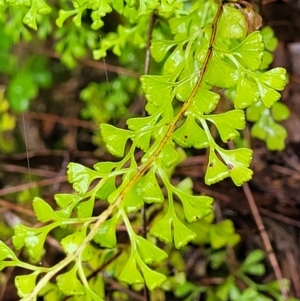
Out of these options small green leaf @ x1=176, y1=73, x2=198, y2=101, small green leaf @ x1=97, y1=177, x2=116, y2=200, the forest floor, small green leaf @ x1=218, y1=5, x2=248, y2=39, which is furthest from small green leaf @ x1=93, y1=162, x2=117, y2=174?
the forest floor

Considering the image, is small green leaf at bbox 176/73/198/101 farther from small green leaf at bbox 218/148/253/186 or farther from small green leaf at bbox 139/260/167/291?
small green leaf at bbox 139/260/167/291

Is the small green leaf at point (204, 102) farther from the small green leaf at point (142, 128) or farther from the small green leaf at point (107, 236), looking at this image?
the small green leaf at point (107, 236)

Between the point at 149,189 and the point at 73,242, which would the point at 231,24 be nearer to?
the point at 149,189

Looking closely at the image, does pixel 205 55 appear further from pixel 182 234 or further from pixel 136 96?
pixel 136 96

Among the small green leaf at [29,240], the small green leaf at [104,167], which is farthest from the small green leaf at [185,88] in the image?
the small green leaf at [29,240]

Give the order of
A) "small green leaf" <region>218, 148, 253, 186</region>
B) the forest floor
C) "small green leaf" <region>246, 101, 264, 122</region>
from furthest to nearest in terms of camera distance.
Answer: the forest floor → "small green leaf" <region>246, 101, 264, 122</region> → "small green leaf" <region>218, 148, 253, 186</region>

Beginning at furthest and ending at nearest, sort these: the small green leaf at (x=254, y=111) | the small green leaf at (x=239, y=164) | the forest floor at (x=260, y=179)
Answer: the forest floor at (x=260, y=179) < the small green leaf at (x=254, y=111) < the small green leaf at (x=239, y=164)
